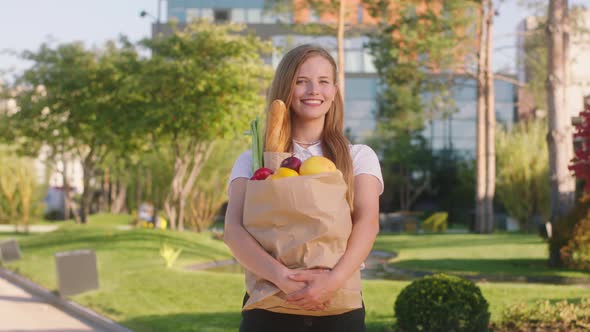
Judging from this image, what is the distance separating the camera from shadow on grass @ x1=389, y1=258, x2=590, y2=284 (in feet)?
53.1

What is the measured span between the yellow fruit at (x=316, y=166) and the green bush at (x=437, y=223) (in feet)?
114

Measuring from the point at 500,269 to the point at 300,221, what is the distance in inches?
628

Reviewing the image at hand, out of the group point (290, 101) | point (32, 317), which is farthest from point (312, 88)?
point (32, 317)

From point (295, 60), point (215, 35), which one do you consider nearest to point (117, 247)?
point (215, 35)

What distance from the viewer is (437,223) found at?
122 feet

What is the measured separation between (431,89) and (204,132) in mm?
10682

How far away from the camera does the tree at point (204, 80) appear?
82.1 feet

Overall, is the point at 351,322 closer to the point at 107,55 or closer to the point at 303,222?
the point at 303,222

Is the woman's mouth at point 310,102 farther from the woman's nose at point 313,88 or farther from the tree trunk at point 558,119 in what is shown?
the tree trunk at point 558,119

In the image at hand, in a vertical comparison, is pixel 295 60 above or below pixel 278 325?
above

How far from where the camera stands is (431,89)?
3278 cm

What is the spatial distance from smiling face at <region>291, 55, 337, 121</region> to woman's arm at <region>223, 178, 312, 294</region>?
385 millimetres

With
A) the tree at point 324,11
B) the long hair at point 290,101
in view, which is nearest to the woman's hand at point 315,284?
the long hair at point 290,101

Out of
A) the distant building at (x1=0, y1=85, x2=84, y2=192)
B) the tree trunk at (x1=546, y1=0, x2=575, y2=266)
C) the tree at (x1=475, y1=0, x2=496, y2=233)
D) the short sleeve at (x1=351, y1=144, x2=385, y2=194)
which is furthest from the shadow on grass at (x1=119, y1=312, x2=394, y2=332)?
the tree at (x1=475, y1=0, x2=496, y2=233)
